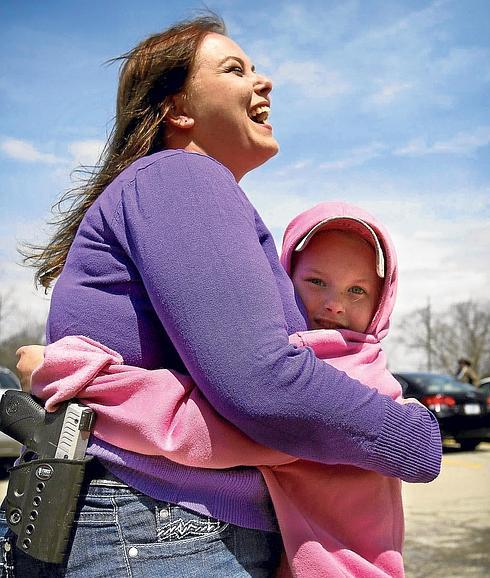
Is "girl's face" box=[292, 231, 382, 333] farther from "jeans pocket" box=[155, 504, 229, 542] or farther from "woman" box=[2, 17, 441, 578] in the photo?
"jeans pocket" box=[155, 504, 229, 542]

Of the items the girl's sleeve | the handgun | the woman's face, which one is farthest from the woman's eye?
the handgun

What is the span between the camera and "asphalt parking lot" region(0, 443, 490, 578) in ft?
18.2

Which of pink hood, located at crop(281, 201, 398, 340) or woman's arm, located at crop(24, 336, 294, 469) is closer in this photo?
woman's arm, located at crop(24, 336, 294, 469)

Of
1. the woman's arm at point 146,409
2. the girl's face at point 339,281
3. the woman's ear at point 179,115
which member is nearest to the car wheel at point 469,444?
the girl's face at point 339,281

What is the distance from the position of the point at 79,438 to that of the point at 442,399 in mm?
12220

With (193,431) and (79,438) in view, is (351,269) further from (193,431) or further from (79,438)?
(79,438)

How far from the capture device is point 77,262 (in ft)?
5.22

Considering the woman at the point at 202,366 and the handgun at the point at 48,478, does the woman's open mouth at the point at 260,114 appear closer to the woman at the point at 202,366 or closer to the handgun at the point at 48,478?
the woman at the point at 202,366

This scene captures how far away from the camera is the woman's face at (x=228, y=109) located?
6.07 feet

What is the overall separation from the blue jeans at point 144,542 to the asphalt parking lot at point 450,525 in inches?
166

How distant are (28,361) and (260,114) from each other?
84 centimetres

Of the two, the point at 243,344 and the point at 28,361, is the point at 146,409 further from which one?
the point at 28,361

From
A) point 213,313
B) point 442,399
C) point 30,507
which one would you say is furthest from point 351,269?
point 442,399

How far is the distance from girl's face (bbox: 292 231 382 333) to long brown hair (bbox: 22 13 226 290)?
0.49m
